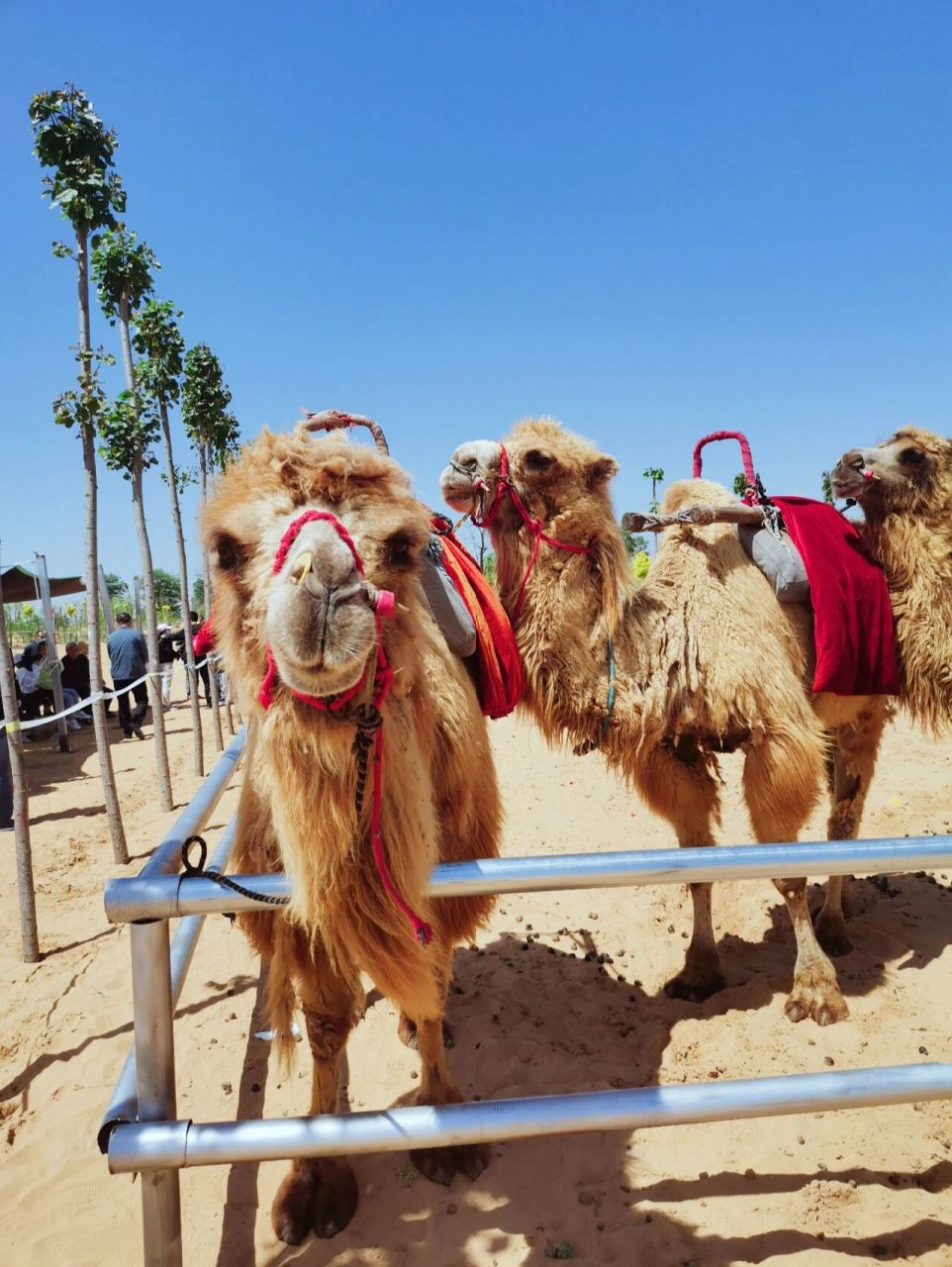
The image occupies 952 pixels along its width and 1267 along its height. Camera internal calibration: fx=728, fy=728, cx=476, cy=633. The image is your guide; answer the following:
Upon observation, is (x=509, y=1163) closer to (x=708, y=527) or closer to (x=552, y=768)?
(x=708, y=527)

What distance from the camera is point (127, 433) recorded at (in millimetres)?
7035

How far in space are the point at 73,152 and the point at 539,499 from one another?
5.40 m

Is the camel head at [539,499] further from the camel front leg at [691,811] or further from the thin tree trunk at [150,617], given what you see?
the thin tree trunk at [150,617]

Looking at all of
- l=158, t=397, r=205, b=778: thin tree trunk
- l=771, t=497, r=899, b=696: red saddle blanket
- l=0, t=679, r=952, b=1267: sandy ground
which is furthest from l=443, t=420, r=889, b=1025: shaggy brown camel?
l=158, t=397, r=205, b=778: thin tree trunk

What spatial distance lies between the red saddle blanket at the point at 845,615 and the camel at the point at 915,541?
0.09 meters

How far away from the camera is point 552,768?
8.20 m

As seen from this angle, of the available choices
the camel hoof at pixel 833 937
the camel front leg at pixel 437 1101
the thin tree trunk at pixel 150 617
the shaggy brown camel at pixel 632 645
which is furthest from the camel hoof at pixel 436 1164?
the thin tree trunk at pixel 150 617

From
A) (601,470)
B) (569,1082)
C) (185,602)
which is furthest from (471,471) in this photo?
(185,602)

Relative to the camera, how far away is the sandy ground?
7.57 ft

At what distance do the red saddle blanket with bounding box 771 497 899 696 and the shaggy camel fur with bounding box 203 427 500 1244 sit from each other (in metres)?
1.92

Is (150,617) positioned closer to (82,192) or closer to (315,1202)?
(82,192)

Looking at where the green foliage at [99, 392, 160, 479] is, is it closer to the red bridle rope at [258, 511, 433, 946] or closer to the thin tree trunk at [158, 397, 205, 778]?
the thin tree trunk at [158, 397, 205, 778]

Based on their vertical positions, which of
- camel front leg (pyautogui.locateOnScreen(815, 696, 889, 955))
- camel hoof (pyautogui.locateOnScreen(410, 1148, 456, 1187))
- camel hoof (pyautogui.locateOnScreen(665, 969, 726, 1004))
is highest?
camel front leg (pyautogui.locateOnScreen(815, 696, 889, 955))

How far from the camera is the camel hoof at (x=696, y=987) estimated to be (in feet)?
A: 11.8
